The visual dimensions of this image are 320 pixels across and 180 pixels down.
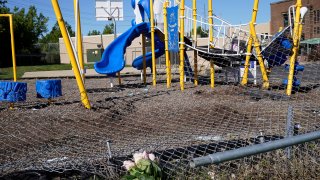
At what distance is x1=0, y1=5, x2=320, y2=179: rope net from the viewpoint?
3.43 meters

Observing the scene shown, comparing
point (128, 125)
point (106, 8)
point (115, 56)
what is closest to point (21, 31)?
point (106, 8)

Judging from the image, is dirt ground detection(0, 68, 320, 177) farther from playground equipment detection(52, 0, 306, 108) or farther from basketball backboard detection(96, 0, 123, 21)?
basketball backboard detection(96, 0, 123, 21)

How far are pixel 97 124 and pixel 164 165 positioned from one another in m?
3.12

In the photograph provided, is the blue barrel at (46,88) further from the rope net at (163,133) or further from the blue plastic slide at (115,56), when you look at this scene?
the blue plastic slide at (115,56)

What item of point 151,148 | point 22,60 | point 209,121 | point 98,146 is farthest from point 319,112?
point 22,60

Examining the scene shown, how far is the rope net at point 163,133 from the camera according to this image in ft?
11.3

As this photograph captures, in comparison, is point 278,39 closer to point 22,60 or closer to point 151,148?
point 151,148

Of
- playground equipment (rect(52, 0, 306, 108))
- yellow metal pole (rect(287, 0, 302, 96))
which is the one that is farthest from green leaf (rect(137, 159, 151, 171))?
yellow metal pole (rect(287, 0, 302, 96))

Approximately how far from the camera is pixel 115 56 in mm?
11969

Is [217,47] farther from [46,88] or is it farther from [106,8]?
[106,8]

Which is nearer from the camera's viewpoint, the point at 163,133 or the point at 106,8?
the point at 163,133

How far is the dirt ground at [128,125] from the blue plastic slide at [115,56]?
3.19 metres

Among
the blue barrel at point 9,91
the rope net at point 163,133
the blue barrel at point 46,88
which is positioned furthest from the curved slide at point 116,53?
the blue barrel at point 9,91

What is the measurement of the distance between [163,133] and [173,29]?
18.7ft
